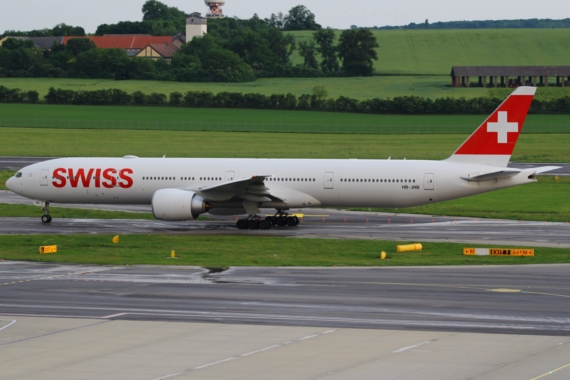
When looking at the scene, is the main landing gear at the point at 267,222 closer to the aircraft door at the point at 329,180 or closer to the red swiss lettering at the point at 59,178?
the aircraft door at the point at 329,180

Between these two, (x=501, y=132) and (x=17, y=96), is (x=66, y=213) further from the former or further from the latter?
(x=17, y=96)

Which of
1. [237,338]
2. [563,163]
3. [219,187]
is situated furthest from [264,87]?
[237,338]

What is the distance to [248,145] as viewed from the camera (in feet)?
320

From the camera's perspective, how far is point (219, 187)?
4644 cm

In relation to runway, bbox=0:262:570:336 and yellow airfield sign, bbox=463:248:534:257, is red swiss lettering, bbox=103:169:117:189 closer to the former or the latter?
runway, bbox=0:262:570:336

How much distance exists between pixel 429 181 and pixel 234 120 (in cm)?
7612

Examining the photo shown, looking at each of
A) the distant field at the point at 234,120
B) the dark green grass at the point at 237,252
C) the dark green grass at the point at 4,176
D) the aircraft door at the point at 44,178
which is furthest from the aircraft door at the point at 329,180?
the distant field at the point at 234,120

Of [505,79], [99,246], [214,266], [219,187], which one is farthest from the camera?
[505,79]

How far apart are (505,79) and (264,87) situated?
40444mm

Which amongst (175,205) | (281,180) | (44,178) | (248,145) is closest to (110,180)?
(44,178)

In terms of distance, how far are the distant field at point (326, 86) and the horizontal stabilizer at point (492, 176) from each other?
92.8 metres

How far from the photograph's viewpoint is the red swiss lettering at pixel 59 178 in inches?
1966

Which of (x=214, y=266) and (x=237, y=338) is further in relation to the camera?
(x=214, y=266)

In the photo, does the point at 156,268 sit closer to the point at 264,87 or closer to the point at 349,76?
the point at 264,87
